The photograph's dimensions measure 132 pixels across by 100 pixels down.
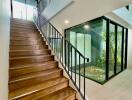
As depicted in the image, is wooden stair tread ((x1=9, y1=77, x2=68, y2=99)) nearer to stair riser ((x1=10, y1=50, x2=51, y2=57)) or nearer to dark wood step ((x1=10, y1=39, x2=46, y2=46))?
stair riser ((x1=10, y1=50, x2=51, y2=57))

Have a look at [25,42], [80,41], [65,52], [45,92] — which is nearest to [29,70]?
[45,92]

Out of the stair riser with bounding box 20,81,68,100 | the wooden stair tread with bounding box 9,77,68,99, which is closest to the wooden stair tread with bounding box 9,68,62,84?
the wooden stair tread with bounding box 9,77,68,99

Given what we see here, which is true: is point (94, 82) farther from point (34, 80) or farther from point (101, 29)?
point (34, 80)

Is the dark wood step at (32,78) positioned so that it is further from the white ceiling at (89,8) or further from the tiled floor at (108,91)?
the white ceiling at (89,8)

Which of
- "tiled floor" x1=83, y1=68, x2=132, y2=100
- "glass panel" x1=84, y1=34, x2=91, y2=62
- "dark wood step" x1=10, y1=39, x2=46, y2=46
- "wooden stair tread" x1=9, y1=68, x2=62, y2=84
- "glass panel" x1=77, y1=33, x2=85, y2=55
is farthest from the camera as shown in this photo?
"glass panel" x1=77, y1=33, x2=85, y2=55

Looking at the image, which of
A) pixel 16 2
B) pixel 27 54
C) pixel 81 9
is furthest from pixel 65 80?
pixel 16 2

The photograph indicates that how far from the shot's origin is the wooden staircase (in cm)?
238

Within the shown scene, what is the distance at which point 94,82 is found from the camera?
14.2 ft

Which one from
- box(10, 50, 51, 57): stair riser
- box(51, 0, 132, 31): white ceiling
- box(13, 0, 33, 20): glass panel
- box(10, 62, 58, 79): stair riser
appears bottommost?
box(10, 62, 58, 79): stair riser

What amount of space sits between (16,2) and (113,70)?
683 cm

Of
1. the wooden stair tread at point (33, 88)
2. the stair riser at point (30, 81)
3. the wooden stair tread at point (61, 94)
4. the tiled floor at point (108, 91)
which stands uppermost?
the stair riser at point (30, 81)

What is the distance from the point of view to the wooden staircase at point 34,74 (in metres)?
2.38

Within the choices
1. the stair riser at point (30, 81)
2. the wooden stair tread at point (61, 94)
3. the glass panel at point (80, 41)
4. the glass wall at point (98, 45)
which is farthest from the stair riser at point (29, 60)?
the glass panel at point (80, 41)

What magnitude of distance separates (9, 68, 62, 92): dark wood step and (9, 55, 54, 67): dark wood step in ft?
1.39
